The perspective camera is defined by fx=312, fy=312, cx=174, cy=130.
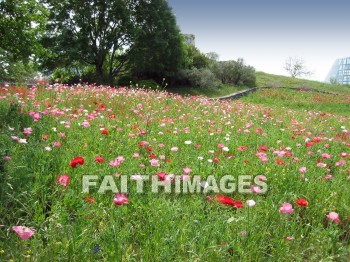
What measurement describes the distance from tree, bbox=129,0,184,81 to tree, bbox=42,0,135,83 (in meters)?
0.82

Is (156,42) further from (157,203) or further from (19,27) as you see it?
(157,203)

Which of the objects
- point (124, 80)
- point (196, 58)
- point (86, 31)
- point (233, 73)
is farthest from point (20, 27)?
point (233, 73)

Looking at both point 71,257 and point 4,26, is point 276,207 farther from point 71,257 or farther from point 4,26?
point 4,26

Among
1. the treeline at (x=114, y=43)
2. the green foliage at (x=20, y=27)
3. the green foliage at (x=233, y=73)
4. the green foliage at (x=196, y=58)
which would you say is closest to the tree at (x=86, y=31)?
the treeline at (x=114, y=43)

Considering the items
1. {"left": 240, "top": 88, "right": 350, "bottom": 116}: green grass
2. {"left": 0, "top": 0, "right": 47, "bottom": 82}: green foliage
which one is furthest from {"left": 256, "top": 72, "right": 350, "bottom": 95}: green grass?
{"left": 0, "top": 0, "right": 47, "bottom": 82}: green foliage

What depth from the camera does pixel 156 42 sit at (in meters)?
20.9

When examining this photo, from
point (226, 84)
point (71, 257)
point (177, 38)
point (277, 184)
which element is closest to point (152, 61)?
point (177, 38)

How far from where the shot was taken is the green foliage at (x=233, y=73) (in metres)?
27.8

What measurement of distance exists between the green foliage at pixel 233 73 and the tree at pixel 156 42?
6.13 m

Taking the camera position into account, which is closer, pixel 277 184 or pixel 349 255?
pixel 349 255

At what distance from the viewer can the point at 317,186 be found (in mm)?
3619

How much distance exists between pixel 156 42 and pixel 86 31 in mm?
4641

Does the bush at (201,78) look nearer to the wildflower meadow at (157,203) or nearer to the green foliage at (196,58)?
the green foliage at (196,58)

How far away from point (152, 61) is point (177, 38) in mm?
2757
